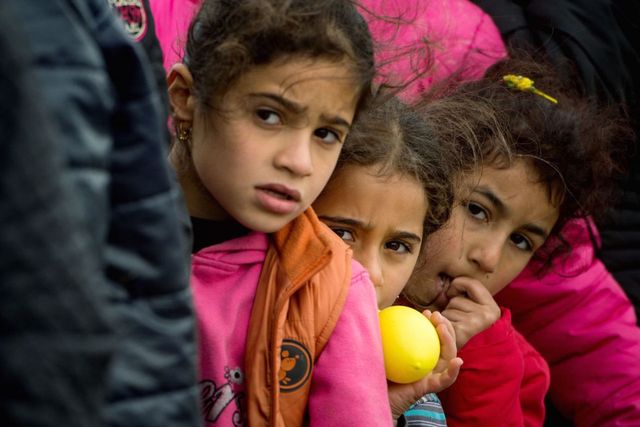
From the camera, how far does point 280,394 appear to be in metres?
1.34

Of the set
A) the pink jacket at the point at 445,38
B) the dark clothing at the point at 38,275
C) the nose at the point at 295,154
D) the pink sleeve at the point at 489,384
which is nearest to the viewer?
the dark clothing at the point at 38,275

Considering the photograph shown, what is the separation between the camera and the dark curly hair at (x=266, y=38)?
4.22ft

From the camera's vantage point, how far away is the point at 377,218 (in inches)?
63.4

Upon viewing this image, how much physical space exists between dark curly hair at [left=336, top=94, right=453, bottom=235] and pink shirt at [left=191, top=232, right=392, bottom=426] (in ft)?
1.06

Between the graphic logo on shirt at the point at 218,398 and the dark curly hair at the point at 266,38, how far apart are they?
430 millimetres

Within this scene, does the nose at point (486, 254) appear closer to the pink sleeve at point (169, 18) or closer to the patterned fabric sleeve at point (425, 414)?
the patterned fabric sleeve at point (425, 414)

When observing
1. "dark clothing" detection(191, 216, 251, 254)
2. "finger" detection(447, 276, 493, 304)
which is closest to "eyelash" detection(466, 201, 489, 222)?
"finger" detection(447, 276, 493, 304)

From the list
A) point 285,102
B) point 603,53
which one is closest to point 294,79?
point 285,102

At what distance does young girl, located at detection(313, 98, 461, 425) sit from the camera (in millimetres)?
1606

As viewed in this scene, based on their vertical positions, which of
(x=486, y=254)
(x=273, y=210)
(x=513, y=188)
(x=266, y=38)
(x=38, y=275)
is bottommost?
(x=486, y=254)

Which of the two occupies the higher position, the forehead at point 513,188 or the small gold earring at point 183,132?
the small gold earring at point 183,132

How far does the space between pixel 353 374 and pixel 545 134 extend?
0.99 metres

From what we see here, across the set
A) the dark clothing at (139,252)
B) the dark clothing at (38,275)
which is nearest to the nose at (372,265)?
the dark clothing at (139,252)

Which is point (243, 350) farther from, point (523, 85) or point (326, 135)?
point (523, 85)
